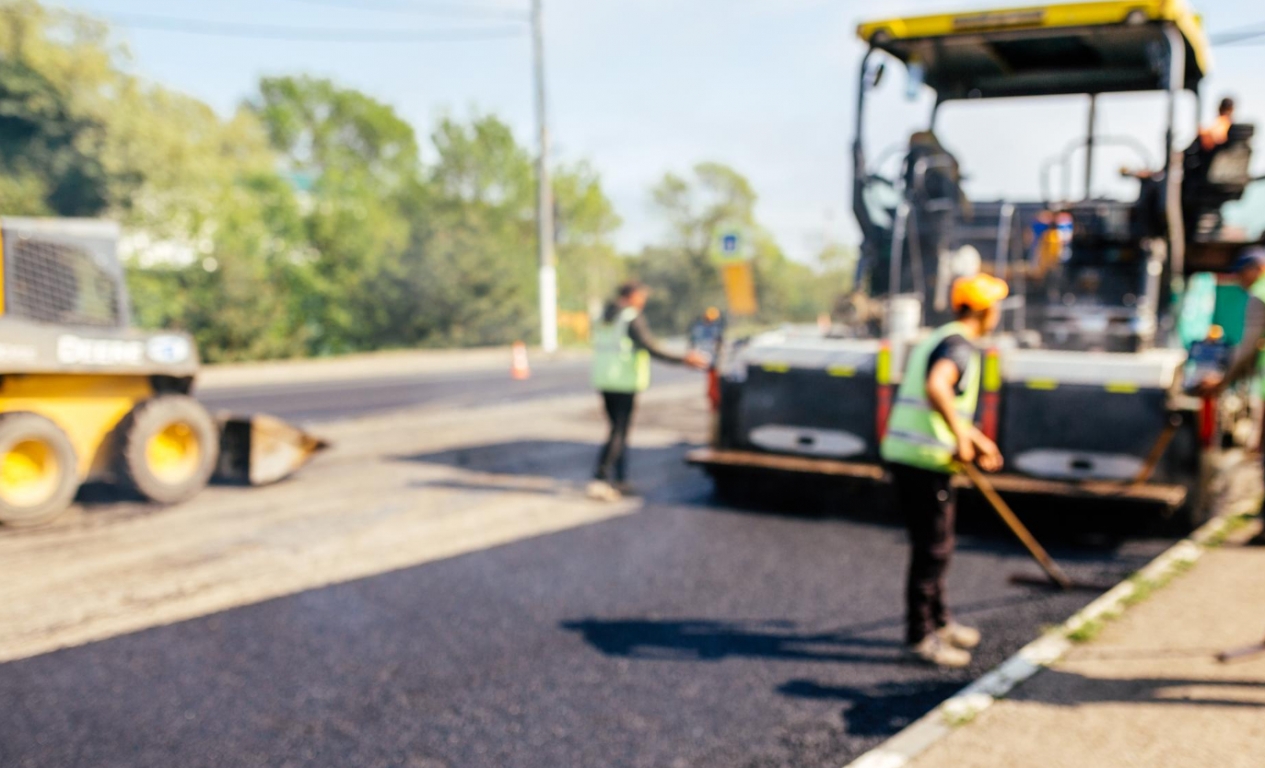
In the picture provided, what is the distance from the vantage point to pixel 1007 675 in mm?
4109

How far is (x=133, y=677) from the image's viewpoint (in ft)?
13.6

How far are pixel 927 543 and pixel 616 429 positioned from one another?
12.0ft

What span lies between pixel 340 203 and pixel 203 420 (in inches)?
933

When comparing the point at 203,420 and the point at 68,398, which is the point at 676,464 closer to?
the point at 203,420

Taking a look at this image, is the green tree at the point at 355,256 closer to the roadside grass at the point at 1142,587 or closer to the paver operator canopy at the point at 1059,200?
the paver operator canopy at the point at 1059,200

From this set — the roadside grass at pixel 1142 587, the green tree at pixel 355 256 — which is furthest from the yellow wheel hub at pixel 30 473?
the green tree at pixel 355 256

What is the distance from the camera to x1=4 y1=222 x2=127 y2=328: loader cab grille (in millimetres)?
6750

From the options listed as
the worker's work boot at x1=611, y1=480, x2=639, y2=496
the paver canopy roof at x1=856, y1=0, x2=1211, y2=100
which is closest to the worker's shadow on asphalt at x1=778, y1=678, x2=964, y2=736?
the worker's work boot at x1=611, y1=480, x2=639, y2=496

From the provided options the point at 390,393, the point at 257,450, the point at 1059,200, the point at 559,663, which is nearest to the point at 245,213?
the point at 390,393

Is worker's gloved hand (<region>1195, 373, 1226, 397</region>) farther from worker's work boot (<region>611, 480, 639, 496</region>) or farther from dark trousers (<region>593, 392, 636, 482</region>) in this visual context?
worker's work boot (<region>611, 480, 639, 496</region>)

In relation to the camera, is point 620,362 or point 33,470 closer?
point 33,470

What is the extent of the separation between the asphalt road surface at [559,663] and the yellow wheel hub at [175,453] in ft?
5.36

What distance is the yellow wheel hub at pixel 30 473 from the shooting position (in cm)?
659

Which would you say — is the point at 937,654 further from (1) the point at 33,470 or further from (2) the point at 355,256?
(2) the point at 355,256
